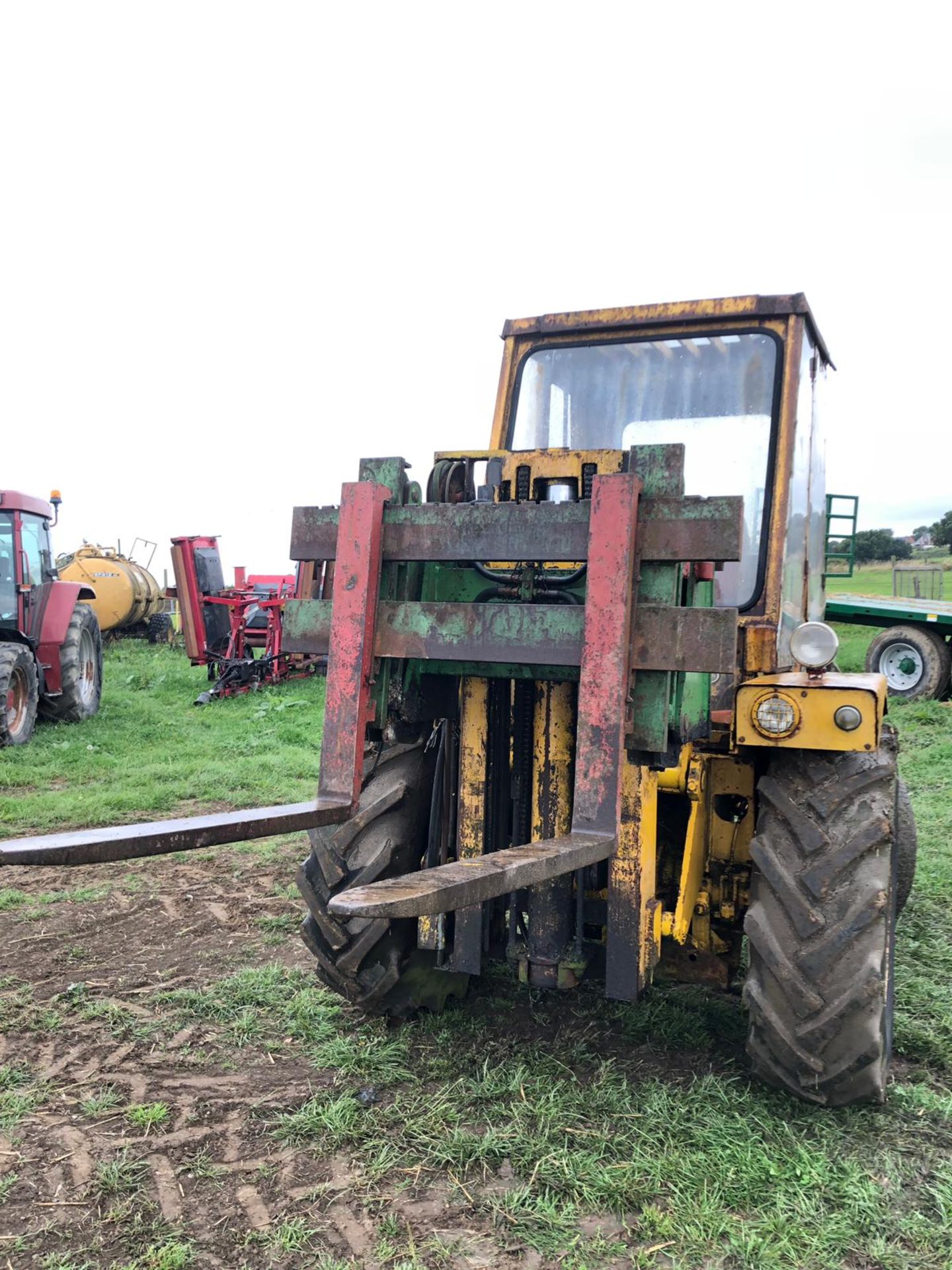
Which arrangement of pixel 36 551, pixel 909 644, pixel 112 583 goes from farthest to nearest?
1. pixel 112 583
2. pixel 909 644
3. pixel 36 551

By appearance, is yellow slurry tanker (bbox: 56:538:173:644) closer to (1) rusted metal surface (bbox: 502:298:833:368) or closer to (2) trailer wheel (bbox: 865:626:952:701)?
(2) trailer wheel (bbox: 865:626:952:701)

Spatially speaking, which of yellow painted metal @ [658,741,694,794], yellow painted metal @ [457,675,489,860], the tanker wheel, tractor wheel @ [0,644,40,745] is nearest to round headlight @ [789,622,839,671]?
yellow painted metal @ [658,741,694,794]

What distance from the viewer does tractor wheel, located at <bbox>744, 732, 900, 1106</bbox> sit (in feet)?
9.59

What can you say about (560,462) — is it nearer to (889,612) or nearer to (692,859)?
(692,859)

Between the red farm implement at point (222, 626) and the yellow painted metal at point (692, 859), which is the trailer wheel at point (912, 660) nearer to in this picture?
the red farm implement at point (222, 626)

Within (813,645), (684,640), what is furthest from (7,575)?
(684,640)

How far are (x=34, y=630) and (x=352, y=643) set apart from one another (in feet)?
30.4

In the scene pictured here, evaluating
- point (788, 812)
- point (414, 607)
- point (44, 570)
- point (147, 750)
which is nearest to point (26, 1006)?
point (414, 607)

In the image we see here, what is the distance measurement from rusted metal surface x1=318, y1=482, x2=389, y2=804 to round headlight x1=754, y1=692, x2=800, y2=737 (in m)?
1.24

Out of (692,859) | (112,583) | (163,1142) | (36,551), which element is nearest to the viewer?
(163,1142)

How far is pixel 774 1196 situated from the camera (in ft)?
8.69

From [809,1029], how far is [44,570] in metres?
10.5

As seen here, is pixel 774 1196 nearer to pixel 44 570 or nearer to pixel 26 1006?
pixel 26 1006

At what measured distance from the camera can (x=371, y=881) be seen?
10.8 ft
